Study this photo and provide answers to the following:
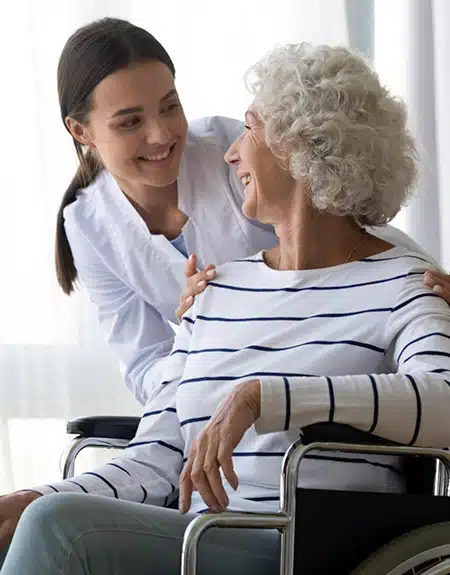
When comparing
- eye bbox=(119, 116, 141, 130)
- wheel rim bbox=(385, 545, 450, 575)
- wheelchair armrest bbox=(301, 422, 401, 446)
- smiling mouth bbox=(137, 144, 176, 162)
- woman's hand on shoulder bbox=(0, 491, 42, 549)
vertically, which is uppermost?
eye bbox=(119, 116, 141, 130)

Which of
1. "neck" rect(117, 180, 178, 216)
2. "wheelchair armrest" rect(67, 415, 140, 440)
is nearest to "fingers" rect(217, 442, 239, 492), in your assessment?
"wheelchair armrest" rect(67, 415, 140, 440)

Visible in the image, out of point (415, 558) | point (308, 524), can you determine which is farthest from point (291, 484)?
point (415, 558)

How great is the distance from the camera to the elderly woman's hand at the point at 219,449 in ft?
4.34

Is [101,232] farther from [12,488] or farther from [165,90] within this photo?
[12,488]

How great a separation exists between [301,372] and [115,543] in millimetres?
395

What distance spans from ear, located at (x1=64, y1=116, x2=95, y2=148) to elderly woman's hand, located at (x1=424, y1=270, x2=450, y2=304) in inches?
32.0

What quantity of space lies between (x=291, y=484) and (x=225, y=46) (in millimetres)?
1834

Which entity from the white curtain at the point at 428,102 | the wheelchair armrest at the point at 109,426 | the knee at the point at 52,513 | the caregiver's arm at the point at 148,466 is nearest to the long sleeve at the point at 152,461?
the caregiver's arm at the point at 148,466

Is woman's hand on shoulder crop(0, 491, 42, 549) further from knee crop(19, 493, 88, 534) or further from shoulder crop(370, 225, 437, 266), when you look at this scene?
shoulder crop(370, 225, 437, 266)

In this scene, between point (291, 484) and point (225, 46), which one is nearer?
point (291, 484)

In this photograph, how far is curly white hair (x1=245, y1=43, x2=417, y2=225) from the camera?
1.62m

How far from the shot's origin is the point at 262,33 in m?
2.90

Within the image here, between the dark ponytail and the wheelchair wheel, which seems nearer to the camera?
the wheelchair wheel

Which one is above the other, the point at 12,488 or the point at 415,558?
the point at 415,558
